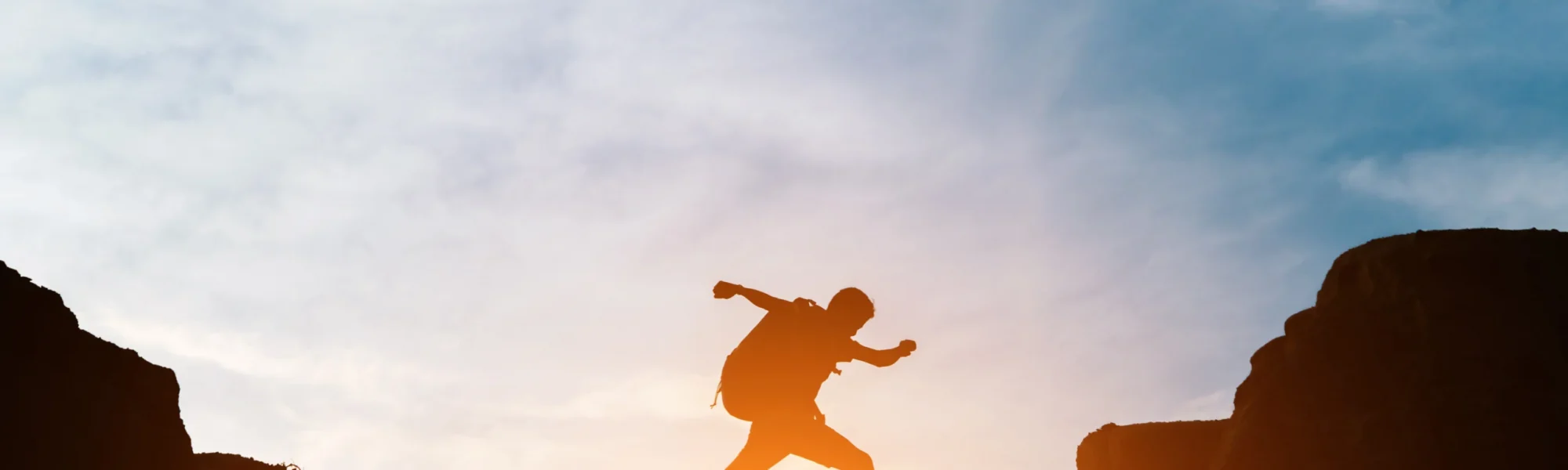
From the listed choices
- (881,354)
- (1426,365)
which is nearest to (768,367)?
(881,354)

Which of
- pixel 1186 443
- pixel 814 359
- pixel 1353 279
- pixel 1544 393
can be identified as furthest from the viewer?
pixel 1186 443

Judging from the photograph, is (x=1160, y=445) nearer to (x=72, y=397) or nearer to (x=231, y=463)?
(x=231, y=463)

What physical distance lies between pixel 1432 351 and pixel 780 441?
6.04 m

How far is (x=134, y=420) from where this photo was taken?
25.9 ft

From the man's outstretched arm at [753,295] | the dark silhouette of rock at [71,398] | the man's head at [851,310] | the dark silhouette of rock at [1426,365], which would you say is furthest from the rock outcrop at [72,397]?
the dark silhouette of rock at [1426,365]

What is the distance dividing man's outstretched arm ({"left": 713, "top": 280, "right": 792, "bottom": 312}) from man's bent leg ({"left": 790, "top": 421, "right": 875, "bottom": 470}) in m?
1.15

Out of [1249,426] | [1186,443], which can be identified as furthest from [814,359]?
[1186,443]

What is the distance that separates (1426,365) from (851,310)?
5.28m

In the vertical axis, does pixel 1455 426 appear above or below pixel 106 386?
below

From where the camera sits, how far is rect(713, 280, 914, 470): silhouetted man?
30.3 ft

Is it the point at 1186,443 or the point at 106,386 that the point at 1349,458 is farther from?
the point at 106,386

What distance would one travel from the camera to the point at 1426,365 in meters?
9.25

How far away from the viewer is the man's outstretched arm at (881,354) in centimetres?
943

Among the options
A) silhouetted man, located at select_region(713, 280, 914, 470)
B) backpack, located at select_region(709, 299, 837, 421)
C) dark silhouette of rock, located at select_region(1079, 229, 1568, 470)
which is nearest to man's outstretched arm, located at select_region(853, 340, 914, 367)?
silhouetted man, located at select_region(713, 280, 914, 470)
